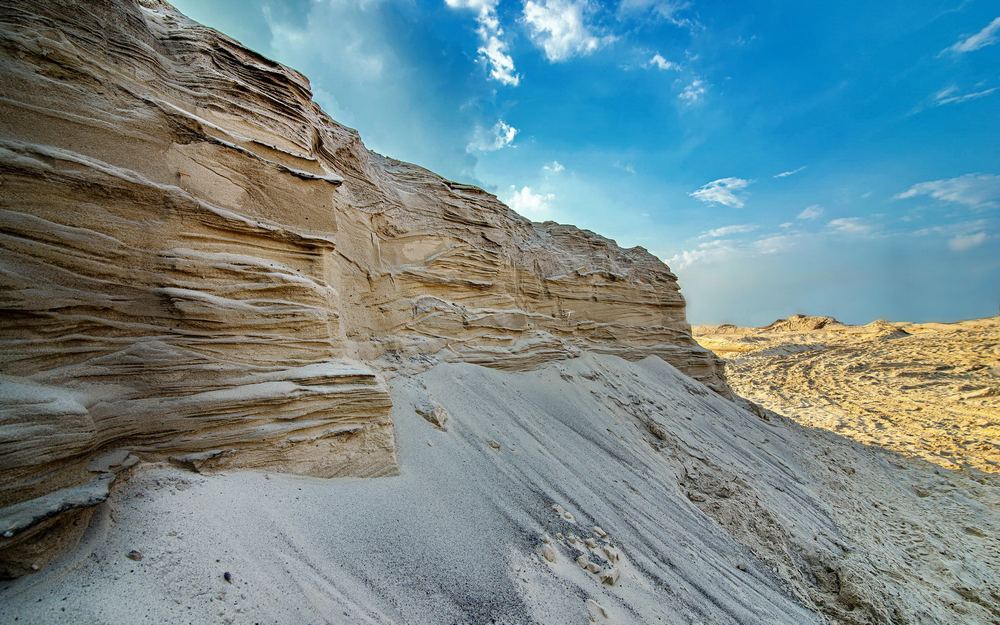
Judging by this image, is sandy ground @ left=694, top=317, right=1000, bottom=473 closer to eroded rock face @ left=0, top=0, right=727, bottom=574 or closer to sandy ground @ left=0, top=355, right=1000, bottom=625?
sandy ground @ left=0, top=355, right=1000, bottom=625

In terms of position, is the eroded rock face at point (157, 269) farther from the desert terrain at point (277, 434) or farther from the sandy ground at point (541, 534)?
the sandy ground at point (541, 534)

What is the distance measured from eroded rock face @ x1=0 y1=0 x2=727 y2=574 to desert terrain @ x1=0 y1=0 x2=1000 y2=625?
0.02m

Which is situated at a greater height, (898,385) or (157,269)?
(157,269)

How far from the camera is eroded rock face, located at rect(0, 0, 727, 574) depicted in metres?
2.54

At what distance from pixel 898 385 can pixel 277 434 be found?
2788 cm

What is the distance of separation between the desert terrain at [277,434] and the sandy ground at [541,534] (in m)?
0.03

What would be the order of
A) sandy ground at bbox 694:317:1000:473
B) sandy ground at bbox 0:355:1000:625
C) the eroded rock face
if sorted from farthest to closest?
sandy ground at bbox 694:317:1000:473
the eroded rock face
sandy ground at bbox 0:355:1000:625

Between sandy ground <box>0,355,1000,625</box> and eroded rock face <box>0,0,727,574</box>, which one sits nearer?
sandy ground <box>0,355,1000,625</box>

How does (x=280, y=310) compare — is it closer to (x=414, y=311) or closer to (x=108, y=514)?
(x=108, y=514)

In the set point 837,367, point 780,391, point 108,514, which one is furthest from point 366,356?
point 837,367

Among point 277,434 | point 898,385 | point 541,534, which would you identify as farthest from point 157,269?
point 898,385

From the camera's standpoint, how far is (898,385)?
62.1 ft

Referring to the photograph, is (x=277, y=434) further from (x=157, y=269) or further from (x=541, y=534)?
(x=541, y=534)

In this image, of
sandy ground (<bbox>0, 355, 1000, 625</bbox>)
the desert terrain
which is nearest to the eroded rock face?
the desert terrain
